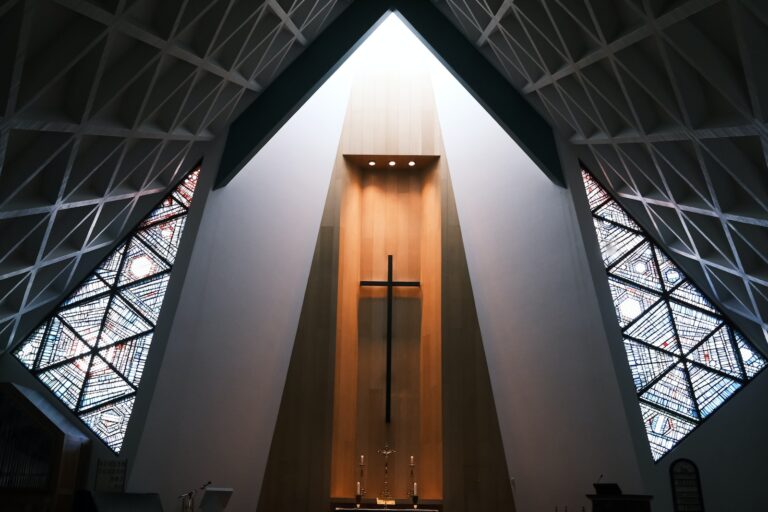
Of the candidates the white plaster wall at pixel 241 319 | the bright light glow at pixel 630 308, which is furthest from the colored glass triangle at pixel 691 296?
the white plaster wall at pixel 241 319

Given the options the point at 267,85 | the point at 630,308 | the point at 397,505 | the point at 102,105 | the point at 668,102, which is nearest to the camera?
the point at 102,105

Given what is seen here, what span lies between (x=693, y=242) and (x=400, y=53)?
1042 centimetres

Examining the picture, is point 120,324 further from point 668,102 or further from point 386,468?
point 668,102

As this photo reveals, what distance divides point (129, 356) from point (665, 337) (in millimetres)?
10710

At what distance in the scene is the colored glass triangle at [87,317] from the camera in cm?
1332

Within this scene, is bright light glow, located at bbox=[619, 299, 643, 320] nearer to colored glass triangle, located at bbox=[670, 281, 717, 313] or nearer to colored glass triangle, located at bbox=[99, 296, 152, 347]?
colored glass triangle, located at bbox=[670, 281, 717, 313]

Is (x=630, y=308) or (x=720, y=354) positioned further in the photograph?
(x=630, y=308)

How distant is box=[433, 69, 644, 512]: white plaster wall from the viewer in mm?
12438

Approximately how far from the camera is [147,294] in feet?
44.4

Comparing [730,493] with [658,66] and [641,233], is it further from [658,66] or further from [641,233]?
[658,66]

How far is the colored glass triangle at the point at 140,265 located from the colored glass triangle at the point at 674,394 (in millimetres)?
10031

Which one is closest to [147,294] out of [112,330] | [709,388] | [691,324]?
[112,330]

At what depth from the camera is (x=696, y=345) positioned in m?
13.5

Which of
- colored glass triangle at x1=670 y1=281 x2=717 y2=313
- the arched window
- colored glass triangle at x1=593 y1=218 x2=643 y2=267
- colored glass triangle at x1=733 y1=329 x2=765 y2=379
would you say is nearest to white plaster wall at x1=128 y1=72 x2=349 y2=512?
colored glass triangle at x1=593 y1=218 x2=643 y2=267
